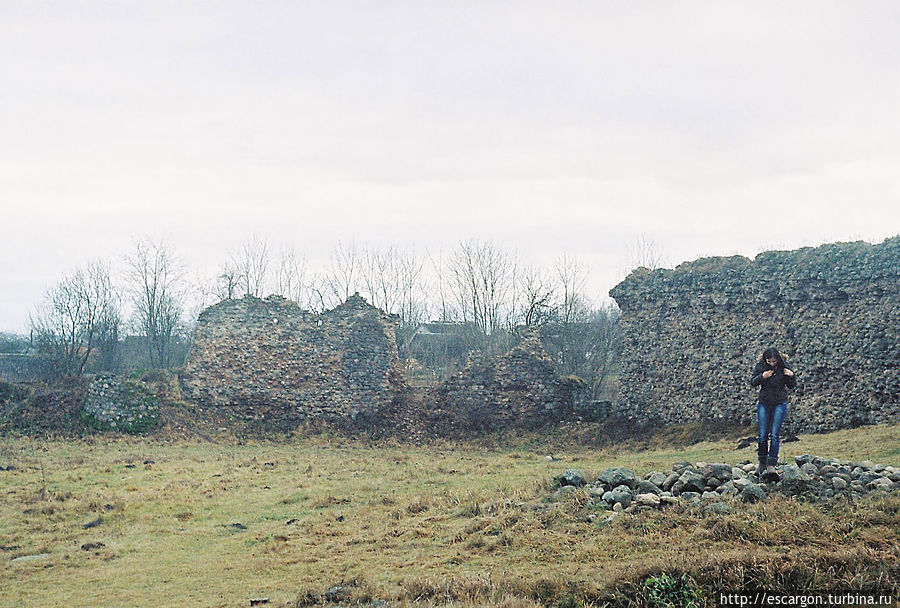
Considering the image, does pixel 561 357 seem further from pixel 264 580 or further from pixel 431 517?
pixel 264 580

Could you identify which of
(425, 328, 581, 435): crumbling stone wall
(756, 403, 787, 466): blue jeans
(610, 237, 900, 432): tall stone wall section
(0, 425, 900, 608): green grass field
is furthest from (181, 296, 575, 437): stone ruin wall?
(756, 403, 787, 466): blue jeans

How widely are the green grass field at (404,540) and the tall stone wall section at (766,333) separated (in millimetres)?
1801

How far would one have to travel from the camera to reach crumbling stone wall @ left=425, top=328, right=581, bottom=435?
907 inches

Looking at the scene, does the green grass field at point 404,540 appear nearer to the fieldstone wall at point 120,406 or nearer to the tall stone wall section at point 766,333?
the tall stone wall section at point 766,333

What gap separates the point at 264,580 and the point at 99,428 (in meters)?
16.1

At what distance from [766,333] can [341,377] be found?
13.1 m

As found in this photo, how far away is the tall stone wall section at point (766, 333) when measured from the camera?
15.6m

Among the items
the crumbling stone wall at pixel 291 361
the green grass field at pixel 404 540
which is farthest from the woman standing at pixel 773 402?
the crumbling stone wall at pixel 291 361

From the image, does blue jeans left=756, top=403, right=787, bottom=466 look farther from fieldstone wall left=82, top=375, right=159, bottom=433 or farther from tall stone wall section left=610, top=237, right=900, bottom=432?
fieldstone wall left=82, top=375, right=159, bottom=433

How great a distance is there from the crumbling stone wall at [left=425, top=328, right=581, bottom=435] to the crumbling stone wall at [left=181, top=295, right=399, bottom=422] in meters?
1.98

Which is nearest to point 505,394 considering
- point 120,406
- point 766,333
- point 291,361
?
point 291,361

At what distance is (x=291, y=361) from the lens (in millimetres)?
24344

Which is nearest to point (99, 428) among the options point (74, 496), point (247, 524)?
point (74, 496)

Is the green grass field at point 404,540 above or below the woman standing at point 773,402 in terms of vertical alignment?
below
